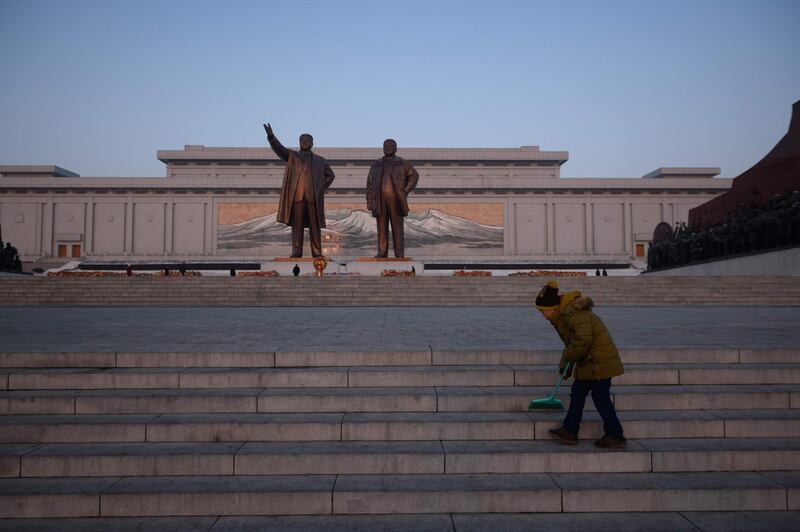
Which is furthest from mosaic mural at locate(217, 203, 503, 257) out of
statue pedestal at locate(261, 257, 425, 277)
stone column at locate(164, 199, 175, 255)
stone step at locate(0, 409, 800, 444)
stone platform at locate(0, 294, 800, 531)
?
stone step at locate(0, 409, 800, 444)

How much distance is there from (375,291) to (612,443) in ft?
37.0

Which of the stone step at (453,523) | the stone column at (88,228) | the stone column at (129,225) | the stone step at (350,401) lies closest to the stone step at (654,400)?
the stone step at (350,401)

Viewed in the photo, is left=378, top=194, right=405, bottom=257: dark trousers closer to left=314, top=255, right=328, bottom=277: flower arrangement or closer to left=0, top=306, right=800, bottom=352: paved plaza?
left=314, top=255, right=328, bottom=277: flower arrangement

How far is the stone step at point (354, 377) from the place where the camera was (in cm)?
438

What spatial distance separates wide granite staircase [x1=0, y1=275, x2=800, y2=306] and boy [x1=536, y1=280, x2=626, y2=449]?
10.2m

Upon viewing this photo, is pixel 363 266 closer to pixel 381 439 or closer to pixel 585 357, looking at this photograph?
pixel 381 439

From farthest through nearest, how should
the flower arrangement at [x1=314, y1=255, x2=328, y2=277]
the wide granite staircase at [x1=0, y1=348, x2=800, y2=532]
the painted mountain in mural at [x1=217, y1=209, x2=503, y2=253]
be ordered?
the painted mountain in mural at [x1=217, y1=209, x2=503, y2=253] < the flower arrangement at [x1=314, y1=255, x2=328, y2=277] < the wide granite staircase at [x1=0, y1=348, x2=800, y2=532]

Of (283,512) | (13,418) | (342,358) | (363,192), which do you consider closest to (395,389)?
(342,358)

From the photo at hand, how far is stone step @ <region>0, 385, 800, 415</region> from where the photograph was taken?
402cm

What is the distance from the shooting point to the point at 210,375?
14.4 ft

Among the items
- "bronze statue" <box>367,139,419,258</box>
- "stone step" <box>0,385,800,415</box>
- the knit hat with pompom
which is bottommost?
"stone step" <box>0,385,800,415</box>

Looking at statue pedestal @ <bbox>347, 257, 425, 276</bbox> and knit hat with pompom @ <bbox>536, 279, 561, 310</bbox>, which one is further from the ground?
statue pedestal @ <bbox>347, 257, 425, 276</bbox>

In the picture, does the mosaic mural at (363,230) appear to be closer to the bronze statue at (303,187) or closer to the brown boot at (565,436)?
the bronze statue at (303,187)

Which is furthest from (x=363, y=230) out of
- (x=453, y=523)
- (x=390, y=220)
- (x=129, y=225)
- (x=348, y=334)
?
(x=453, y=523)
